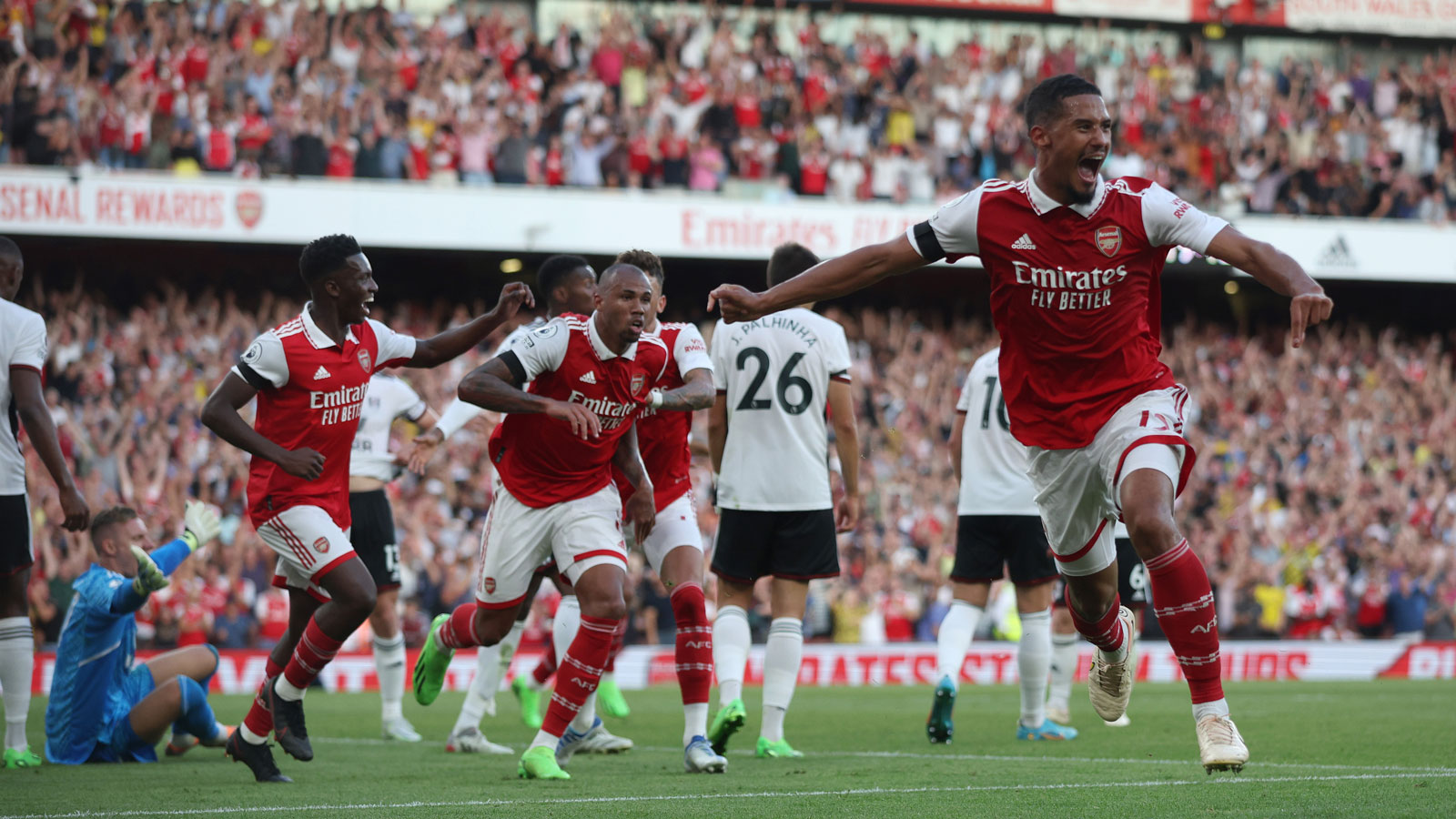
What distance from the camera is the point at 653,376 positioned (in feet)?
24.7

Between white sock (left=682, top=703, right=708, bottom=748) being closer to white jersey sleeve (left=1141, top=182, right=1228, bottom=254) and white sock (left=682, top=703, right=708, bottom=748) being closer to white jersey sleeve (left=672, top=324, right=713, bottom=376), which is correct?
white jersey sleeve (left=672, top=324, right=713, bottom=376)

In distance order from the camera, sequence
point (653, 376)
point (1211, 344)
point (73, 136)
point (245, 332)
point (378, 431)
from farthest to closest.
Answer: point (1211, 344), point (245, 332), point (73, 136), point (378, 431), point (653, 376)

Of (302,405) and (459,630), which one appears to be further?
(459,630)

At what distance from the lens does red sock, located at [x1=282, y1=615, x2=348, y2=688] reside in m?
7.39

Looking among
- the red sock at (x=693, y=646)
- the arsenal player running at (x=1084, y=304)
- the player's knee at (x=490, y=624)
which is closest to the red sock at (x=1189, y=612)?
the arsenal player running at (x=1084, y=304)

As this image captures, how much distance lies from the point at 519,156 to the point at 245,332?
14.6ft

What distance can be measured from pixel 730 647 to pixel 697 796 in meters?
2.30

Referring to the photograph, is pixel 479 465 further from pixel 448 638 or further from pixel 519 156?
pixel 448 638

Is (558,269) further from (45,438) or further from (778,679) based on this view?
(45,438)

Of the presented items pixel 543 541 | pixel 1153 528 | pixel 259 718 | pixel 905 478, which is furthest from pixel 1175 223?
pixel 905 478

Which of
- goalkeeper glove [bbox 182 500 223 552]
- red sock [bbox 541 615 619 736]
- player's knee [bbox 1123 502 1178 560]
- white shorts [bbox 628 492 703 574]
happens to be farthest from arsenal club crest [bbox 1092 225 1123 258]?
goalkeeper glove [bbox 182 500 223 552]

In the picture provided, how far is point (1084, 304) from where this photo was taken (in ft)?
19.4

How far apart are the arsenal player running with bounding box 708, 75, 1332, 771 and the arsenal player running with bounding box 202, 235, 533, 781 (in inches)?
96.4

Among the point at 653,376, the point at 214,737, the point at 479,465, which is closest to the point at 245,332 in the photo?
the point at 479,465
